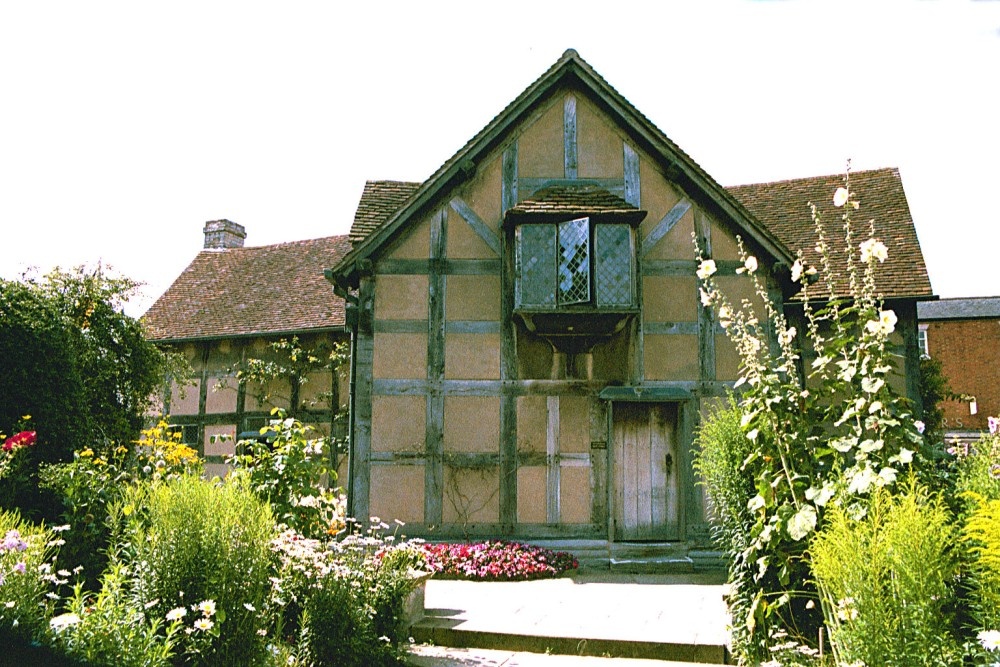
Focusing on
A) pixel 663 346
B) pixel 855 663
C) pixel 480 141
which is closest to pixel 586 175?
pixel 480 141

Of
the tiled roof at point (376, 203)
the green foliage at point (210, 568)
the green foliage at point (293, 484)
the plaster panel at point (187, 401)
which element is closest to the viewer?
the green foliage at point (210, 568)

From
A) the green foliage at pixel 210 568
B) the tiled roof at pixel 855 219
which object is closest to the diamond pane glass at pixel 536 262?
the tiled roof at pixel 855 219

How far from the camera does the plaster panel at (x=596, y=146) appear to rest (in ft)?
39.6

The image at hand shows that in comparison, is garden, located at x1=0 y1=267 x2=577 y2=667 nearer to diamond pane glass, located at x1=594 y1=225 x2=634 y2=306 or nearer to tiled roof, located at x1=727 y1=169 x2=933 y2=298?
diamond pane glass, located at x1=594 y1=225 x2=634 y2=306

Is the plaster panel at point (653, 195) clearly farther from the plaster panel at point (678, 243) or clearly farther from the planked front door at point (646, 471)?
the planked front door at point (646, 471)

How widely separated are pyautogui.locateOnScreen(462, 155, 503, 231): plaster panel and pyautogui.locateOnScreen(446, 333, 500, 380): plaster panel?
65.2 inches

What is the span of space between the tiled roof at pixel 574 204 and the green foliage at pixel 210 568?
23.3 ft

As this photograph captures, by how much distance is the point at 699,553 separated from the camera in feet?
36.9

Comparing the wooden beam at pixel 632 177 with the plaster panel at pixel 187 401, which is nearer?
the wooden beam at pixel 632 177

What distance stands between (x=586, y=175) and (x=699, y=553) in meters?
5.47

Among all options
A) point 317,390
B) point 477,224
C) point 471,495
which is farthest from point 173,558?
point 317,390

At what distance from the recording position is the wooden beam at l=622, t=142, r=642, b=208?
12.0m

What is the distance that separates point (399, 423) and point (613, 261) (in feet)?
12.0

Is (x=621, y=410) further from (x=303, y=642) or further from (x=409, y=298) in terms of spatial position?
(x=303, y=642)
